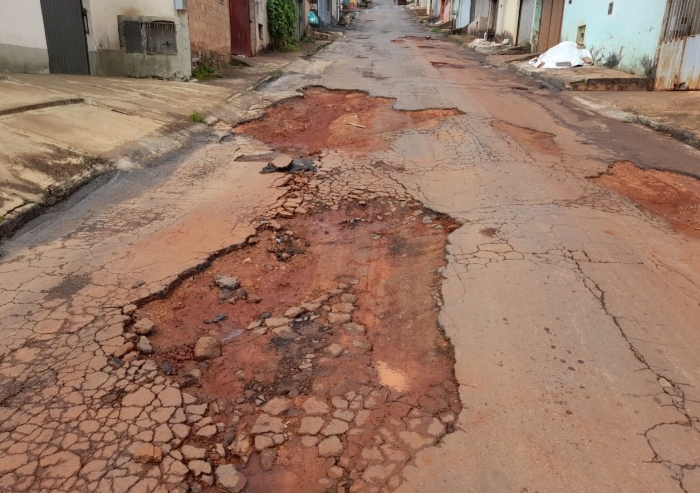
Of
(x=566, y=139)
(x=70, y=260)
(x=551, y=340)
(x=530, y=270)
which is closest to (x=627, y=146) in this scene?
(x=566, y=139)

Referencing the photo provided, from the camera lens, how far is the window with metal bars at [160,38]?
11.2 m

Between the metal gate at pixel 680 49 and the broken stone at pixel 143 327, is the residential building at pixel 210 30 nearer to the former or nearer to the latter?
the broken stone at pixel 143 327

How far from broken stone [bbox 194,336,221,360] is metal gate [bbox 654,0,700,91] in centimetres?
1129

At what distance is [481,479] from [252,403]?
1254 mm

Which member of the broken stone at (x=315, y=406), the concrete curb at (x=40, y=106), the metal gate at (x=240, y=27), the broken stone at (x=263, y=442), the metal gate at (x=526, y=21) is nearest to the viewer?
the broken stone at (x=263, y=442)

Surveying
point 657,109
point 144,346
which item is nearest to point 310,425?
point 144,346

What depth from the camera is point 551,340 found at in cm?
320

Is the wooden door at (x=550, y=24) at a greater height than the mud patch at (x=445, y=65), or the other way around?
the wooden door at (x=550, y=24)

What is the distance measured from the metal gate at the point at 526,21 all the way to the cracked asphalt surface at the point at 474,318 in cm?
1496

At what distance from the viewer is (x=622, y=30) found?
13133mm

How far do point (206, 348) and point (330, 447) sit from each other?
1.15 meters

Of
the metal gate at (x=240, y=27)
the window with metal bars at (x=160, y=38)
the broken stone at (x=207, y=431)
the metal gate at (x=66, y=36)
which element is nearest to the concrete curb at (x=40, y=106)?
the metal gate at (x=66, y=36)

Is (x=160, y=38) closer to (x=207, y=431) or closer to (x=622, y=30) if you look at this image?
(x=207, y=431)

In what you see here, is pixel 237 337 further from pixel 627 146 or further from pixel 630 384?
pixel 627 146
